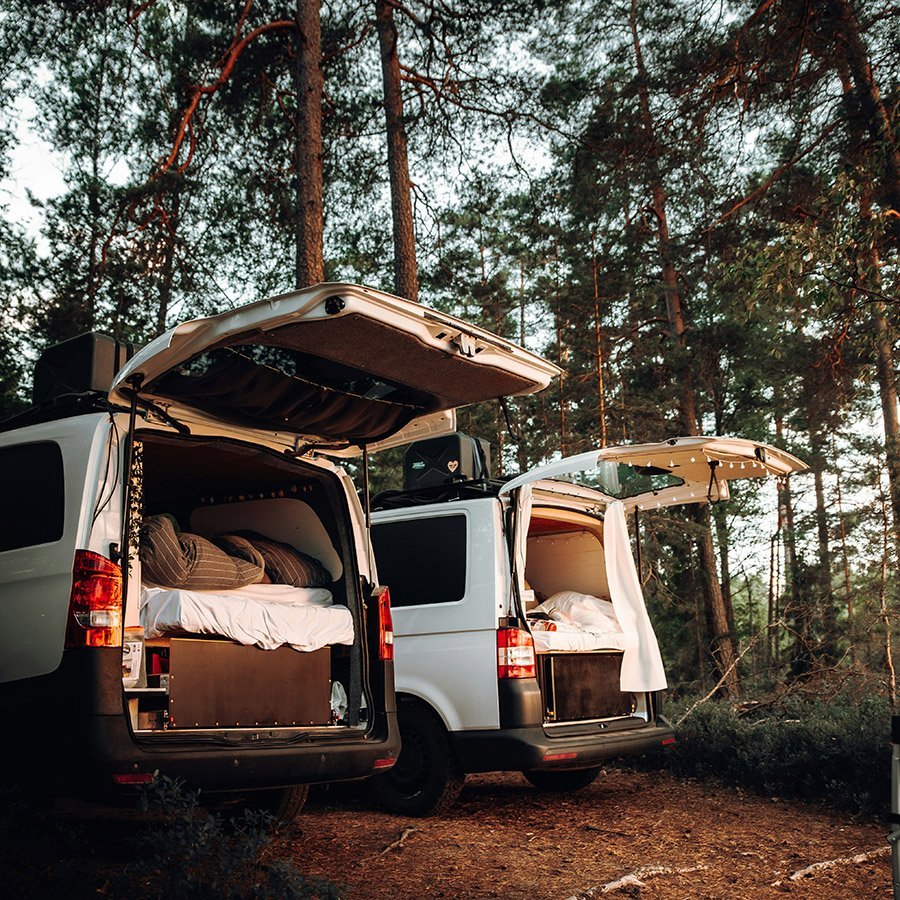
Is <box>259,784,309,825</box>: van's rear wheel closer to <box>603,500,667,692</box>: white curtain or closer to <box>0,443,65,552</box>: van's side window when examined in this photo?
<box>0,443,65,552</box>: van's side window

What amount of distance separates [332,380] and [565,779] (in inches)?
171

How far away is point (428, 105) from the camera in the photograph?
13344 mm

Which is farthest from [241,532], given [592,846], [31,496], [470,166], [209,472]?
[470,166]

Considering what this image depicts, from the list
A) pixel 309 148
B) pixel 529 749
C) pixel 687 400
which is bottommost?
pixel 529 749

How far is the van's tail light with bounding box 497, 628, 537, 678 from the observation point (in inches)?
253

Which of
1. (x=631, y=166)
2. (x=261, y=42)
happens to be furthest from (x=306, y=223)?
(x=631, y=166)

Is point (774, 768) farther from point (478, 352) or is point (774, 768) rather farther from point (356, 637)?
point (478, 352)

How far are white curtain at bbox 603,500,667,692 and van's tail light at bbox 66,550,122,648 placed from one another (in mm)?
4141

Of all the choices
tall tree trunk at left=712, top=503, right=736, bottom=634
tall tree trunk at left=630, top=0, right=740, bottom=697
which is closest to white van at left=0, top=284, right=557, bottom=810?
tall tree trunk at left=630, top=0, right=740, bottom=697

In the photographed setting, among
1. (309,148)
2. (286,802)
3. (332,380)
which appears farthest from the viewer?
(309,148)

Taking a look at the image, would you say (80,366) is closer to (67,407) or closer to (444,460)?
(67,407)

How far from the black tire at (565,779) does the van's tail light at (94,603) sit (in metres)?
4.56

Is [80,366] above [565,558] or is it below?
above

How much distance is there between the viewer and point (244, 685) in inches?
198
